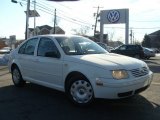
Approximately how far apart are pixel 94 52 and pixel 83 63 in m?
1.02

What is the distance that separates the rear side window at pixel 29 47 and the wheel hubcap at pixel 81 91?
2179 millimetres

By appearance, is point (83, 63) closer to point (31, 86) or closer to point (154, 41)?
point (31, 86)

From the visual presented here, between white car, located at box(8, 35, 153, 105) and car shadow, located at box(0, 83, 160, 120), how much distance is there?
31 centimetres

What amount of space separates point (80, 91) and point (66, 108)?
18.5 inches

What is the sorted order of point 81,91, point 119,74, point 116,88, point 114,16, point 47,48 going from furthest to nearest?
1. point 114,16
2. point 47,48
3. point 81,91
4. point 119,74
5. point 116,88

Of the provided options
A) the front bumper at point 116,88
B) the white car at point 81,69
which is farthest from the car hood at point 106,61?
the front bumper at point 116,88

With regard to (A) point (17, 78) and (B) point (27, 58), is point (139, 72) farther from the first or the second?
(A) point (17, 78)

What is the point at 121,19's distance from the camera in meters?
33.8

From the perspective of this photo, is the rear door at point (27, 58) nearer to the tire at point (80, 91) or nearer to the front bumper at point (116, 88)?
the tire at point (80, 91)

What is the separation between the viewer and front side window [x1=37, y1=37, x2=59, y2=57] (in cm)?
751

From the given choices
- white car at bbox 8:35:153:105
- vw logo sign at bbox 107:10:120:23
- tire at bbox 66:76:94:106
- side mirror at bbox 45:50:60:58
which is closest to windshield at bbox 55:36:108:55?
white car at bbox 8:35:153:105

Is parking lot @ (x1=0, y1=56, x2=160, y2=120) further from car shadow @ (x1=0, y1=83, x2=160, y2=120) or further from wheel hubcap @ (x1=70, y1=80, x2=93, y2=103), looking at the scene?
wheel hubcap @ (x1=70, y1=80, x2=93, y2=103)

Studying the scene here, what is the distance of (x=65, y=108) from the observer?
22.3 feet

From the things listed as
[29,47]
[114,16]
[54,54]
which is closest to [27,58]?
[29,47]
